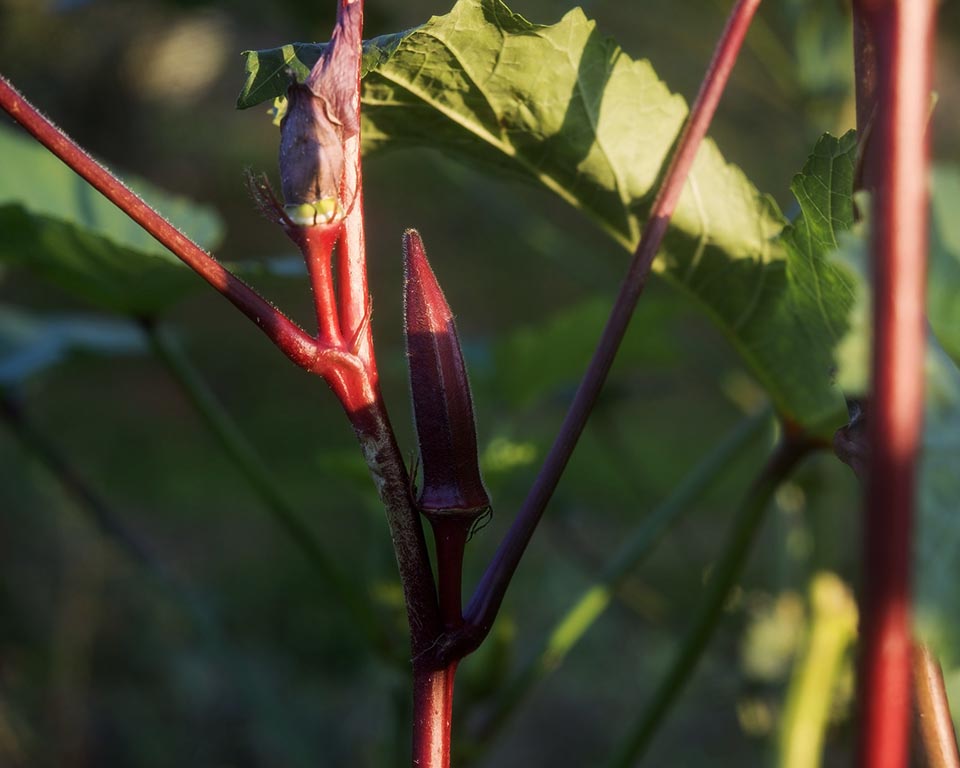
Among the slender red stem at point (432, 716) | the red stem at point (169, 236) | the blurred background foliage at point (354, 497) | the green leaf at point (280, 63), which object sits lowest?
the blurred background foliage at point (354, 497)

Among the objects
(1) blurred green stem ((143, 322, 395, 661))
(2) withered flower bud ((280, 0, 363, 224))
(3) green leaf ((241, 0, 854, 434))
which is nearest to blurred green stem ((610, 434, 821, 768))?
(3) green leaf ((241, 0, 854, 434))

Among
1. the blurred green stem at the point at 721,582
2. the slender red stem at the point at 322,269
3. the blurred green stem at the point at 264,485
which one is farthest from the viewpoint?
the blurred green stem at the point at 264,485

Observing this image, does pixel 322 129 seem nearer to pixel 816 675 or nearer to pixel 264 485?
pixel 264 485

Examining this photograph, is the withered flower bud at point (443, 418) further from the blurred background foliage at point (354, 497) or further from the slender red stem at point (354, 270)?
the blurred background foliage at point (354, 497)

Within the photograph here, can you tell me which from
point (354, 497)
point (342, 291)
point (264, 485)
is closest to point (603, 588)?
point (264, 485)

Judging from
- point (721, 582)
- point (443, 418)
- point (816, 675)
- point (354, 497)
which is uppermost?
point (443, 418)

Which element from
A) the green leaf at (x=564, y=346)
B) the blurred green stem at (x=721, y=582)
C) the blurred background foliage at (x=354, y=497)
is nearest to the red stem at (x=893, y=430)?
the blurred green stem at (x=721, y=582)
